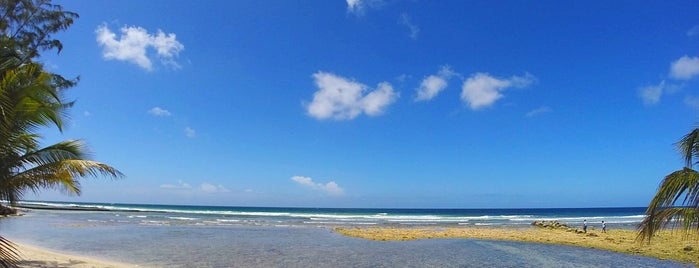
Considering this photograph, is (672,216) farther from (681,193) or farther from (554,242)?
(554,242)

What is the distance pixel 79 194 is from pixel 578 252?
65.4 feet

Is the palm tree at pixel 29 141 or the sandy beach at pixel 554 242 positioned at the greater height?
the palm tree at pixel 29 141

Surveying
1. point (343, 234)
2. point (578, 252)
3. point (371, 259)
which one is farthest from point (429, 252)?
point (343, 234)

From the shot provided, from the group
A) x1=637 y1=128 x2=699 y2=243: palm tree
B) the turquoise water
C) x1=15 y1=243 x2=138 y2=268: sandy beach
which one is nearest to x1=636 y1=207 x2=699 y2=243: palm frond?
x1=637 y1=128 x2=699 y2=243: palm tree

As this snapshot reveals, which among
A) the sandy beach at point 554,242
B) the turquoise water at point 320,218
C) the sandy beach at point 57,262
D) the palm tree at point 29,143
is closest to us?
the palm tree at point 29,143

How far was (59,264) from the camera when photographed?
12828mm

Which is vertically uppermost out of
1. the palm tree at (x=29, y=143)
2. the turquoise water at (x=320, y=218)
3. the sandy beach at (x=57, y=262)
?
the palm tree at (x=29, y=143)

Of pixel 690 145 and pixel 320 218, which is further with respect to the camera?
pixel 320 218

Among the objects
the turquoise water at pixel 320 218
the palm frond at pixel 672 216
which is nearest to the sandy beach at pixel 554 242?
the palm frond at pixel 672 216

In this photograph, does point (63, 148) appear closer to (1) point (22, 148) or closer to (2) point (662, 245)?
(1) point (22, 148)

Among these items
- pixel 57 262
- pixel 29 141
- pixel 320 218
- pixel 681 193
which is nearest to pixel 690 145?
pixel 681 193

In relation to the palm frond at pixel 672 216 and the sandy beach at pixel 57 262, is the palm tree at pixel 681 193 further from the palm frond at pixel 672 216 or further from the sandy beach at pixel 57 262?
the sandy beach at pixel 57 262

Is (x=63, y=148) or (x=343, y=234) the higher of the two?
(x=63, y=148)

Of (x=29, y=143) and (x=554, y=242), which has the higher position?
(x=29, y=143)
